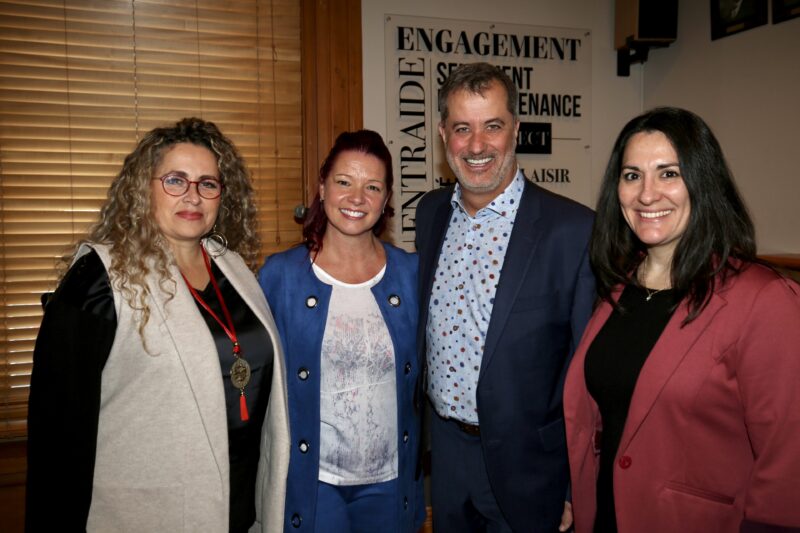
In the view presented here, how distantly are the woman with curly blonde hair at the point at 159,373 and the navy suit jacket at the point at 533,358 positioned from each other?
0.65 m

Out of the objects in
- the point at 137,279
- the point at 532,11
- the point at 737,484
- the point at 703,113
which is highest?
the point at 532,11

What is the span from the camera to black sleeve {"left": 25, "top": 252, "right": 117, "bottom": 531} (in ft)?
4.61

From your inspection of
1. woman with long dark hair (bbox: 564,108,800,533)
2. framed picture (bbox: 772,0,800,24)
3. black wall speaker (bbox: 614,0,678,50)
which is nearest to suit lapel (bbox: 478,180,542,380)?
woman with long dark hair (bbox: 564,108,800,533)

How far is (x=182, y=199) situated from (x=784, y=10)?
2.67 m

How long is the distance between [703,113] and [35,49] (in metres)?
3.35

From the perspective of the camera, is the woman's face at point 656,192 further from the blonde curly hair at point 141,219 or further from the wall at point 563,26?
the wall at point 563,26

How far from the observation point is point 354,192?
77.0 inches

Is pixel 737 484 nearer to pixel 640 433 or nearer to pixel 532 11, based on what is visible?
pixel 640 433

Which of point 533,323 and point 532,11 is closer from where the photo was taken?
point 533,323

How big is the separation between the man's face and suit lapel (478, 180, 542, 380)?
5.9 inches

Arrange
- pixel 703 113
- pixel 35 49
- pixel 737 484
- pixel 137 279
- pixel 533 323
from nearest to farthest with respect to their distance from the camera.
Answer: pixel 737 484, pixel 137 279, pixel 533 323, pixel 35 49, pixel 703 113

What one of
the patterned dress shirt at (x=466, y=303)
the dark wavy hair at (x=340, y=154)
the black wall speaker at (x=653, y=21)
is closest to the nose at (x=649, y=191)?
the patterned dress shirt at (x=466, y=303)

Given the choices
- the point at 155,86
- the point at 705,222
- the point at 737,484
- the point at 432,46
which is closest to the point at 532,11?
the point at 432,46

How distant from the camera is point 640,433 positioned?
1.38 meters
